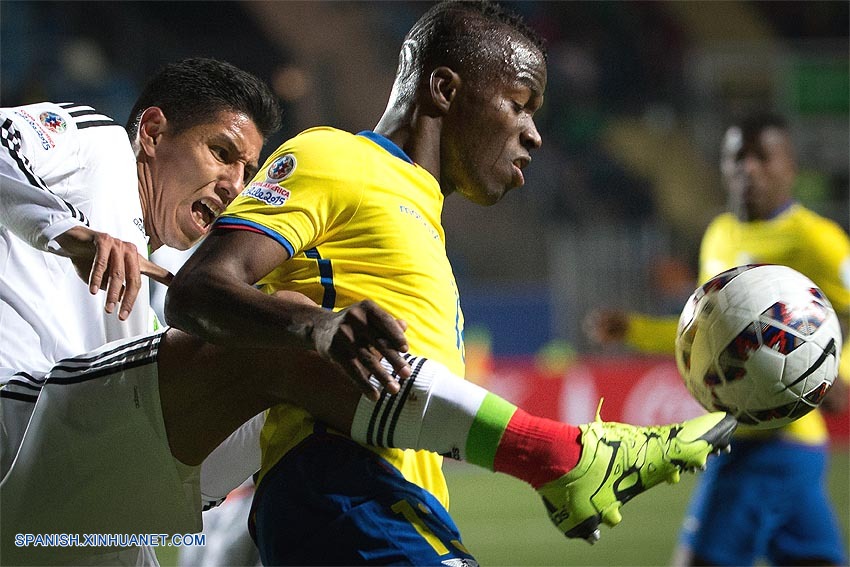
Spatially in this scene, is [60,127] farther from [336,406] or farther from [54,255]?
[336,406]

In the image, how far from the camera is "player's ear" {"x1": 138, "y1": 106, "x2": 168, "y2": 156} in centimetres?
365

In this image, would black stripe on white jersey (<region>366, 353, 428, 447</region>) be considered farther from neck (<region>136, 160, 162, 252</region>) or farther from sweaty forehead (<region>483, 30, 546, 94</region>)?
neck (<region>136, 160, 162, 252</region>)

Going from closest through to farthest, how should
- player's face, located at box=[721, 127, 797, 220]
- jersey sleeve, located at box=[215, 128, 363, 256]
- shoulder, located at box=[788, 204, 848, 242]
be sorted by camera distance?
jersey sleeve, located at box=[215, 128, 363, 256], shoulder, located at box=[788, 204, 848, 242], player's face, located at box=[721, 127, 797, 220]

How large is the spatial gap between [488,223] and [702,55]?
4.04 metres

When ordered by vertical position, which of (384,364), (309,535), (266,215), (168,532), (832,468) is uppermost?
(266,215)

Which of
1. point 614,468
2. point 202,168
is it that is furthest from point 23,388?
point 614,468

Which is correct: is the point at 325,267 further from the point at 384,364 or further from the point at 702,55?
the point at 702,55

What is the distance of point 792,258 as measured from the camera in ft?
18.5

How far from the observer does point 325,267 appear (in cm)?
253

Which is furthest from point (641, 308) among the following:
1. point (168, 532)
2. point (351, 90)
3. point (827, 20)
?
point (168, 532)

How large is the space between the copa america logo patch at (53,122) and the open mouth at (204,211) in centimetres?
48

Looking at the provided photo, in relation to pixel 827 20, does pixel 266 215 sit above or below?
below

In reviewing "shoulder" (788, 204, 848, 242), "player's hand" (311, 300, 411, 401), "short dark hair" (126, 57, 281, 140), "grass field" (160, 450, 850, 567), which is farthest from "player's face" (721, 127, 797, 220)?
"player's hand" (311, 300, 411, 401)

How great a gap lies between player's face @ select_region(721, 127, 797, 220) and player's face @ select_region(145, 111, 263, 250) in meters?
3.14
